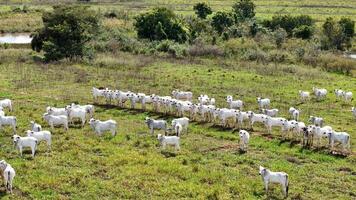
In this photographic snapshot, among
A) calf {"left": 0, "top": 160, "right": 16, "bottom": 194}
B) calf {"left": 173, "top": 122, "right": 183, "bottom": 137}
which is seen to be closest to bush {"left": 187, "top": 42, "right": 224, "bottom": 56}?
calf {"left": 173, "top": 122, "right": 183, "bottom": 137}

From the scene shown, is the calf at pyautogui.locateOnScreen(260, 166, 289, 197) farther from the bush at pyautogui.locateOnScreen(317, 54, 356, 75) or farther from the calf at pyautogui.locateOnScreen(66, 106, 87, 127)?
the bush at pyautogui.locateOnScreen(317, 54, 356, 75)

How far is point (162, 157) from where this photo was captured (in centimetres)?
2258

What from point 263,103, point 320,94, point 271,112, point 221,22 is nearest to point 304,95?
point 320,94

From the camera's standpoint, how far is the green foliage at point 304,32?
233 ft

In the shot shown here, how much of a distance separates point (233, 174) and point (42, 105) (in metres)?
16.9

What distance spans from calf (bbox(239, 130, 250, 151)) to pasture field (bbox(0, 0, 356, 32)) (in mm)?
72495

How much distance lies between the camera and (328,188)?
19516mm

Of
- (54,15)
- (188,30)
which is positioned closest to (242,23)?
(188,30)

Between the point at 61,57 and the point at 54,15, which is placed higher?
the point at 54,15

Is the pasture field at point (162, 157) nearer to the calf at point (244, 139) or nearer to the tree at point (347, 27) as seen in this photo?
the calf at point (244, 139)

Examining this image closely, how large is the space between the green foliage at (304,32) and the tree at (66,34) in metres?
32.0

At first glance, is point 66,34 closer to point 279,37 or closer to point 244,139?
point 279,37

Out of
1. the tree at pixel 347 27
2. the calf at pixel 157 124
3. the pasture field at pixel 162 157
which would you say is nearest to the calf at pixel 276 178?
the pasture field at pixel 162 157

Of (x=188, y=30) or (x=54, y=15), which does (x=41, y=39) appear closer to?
(x=54, y=15)
